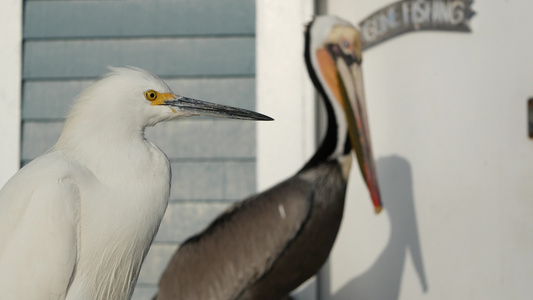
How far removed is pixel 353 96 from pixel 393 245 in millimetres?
990

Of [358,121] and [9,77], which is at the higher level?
[9,77]

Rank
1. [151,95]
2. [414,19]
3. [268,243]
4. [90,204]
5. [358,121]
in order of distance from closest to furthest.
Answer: [90,204], [151,95], [268,243], [358,121], [414,19]

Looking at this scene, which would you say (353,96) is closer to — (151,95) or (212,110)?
(212,110)

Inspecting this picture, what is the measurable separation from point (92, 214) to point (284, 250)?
131 cm

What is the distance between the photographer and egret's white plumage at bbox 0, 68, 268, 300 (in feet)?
5.45

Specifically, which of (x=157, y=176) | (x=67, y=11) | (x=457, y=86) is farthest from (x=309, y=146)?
(x=157, y=176)

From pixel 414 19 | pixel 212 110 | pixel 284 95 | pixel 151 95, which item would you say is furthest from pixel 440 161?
pixel 151 95

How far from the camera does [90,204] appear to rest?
5.52 ft

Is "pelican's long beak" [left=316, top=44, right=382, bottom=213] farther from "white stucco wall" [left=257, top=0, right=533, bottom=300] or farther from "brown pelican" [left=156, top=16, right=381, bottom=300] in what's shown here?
"white stucco wall" [left=257, top=0, right=533, bottom=300]

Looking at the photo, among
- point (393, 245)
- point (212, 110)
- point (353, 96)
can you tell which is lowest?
point (393, 245)

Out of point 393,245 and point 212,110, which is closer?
point 212,110

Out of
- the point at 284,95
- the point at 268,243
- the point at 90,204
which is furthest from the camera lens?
the point at 284,95

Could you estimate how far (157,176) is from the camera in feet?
5.74

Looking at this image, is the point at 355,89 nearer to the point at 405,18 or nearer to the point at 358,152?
the point at 358,152
